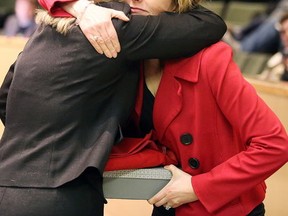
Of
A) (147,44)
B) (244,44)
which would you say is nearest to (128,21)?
(147,44)

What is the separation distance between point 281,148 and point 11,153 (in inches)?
21.1

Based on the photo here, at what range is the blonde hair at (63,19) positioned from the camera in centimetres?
115

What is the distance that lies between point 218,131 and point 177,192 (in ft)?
0.50

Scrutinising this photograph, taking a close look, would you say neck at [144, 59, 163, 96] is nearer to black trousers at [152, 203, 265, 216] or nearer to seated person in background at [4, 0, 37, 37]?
black trousers at [152, 203, 265, 216]

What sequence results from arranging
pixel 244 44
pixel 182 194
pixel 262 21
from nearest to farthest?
pixel 182 194 → pixel 244 44 → pixel 262 21

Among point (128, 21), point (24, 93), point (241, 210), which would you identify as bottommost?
point (241, 210)

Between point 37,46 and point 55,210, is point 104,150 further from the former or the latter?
point 37,46

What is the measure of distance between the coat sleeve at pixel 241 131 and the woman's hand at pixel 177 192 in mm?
35

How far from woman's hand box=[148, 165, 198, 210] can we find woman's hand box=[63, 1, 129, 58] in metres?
0.29

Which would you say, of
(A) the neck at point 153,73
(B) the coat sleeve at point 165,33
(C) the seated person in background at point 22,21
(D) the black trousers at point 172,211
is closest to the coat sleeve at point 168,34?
(B) the coat sleeve at point 165,33

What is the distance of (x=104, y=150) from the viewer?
1153 millimetres

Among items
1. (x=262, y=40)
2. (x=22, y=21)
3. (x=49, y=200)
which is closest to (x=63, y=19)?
(x=49, y=200)

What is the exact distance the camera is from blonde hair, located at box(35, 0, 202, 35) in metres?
1.15

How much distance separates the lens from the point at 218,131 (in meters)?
1.22
